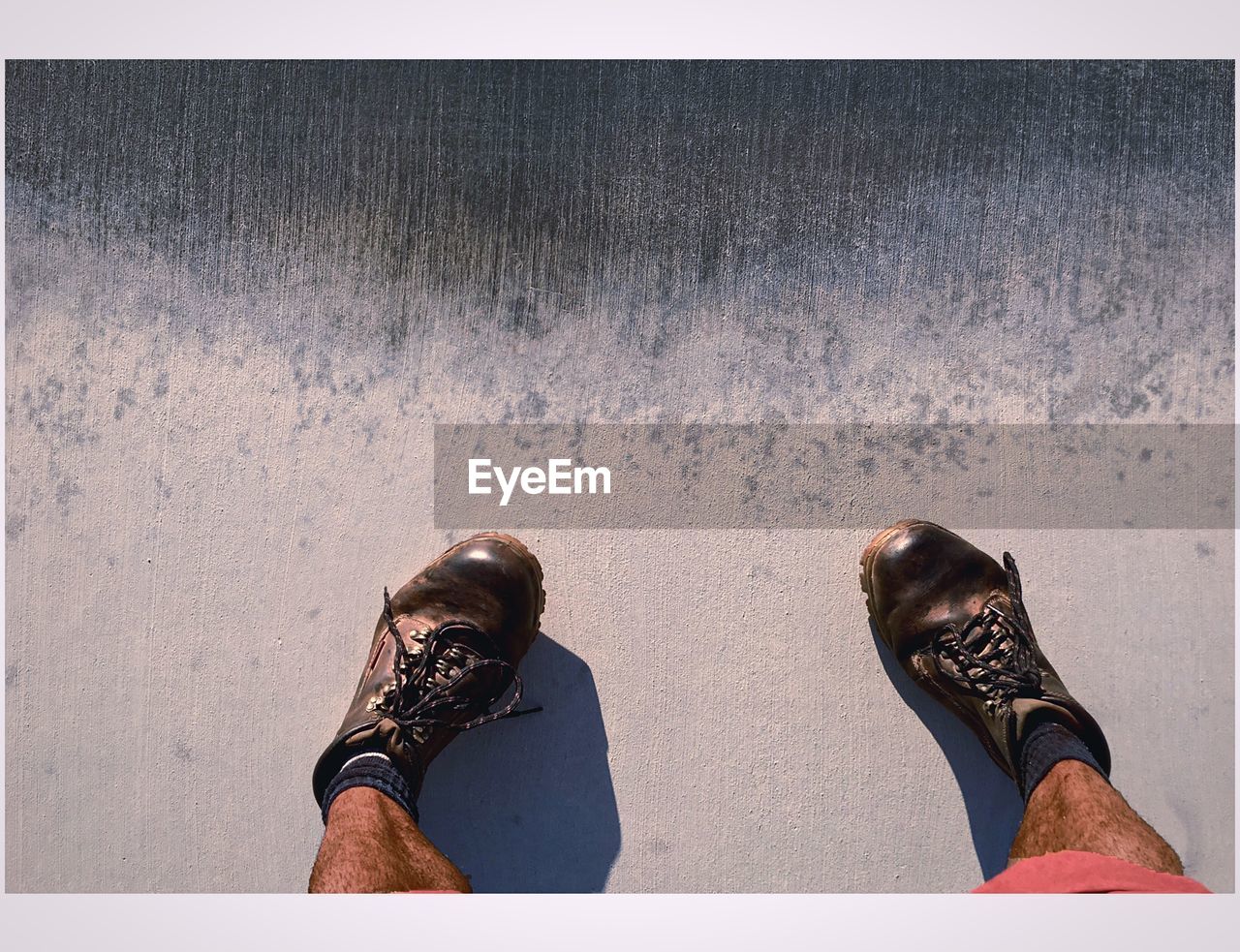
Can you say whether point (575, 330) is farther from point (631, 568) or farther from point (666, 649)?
point (666, 649)

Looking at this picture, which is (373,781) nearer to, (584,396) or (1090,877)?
(584,396)

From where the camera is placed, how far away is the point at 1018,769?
177 centimetres

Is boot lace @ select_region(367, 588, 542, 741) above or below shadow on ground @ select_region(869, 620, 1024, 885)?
above

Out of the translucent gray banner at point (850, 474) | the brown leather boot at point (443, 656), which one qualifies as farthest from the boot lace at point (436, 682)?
the translucent gray banner at point (850, 474)

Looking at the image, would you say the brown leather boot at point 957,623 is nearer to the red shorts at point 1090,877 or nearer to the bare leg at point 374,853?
the red shorts at point 1090,877

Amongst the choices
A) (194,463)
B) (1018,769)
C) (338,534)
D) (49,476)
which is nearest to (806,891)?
(1018,769)

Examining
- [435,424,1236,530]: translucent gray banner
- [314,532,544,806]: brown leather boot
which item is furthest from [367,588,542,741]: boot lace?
[435,424,1236,530]: translucent gray banner

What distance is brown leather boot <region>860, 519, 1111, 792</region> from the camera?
1839 mm

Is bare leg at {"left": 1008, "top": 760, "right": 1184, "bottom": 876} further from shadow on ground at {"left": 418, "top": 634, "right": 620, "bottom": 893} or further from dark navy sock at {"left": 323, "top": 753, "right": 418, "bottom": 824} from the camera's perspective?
dark navy sock at {"left": 323, "top": 753, "right": 418, "bottom": 824}

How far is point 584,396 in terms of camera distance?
6.59 ft

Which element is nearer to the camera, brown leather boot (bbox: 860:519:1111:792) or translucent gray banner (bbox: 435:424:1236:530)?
brown leather boot (bbox: 860:519:1111:792)

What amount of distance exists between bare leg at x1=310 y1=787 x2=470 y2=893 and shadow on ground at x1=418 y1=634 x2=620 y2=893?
0.19 meters

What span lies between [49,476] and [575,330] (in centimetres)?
132

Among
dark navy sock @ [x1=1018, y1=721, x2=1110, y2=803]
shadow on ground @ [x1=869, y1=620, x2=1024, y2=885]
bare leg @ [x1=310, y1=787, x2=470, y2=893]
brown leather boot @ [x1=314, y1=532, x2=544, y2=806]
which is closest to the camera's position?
bare leg @ [x1=310, y1=787, x2=470, y2=893]
